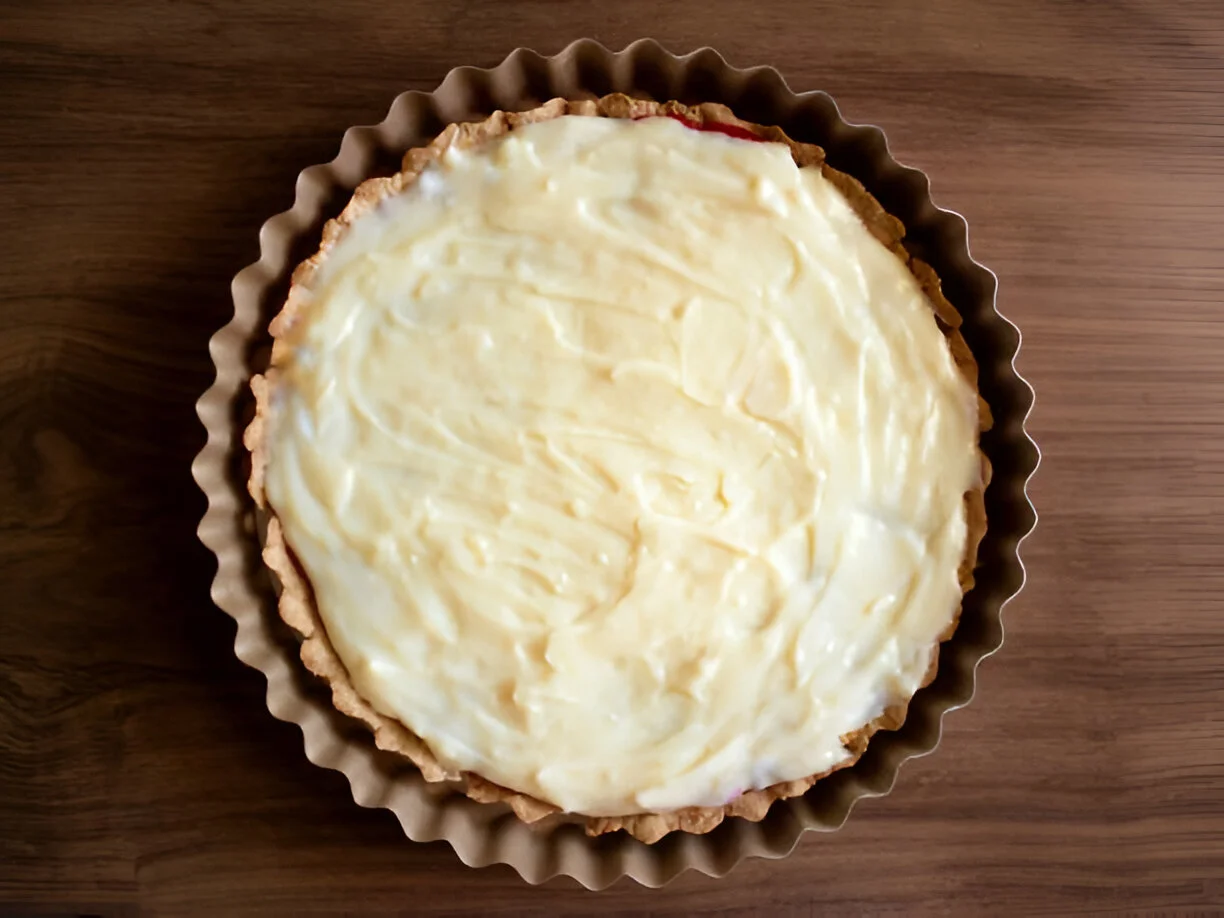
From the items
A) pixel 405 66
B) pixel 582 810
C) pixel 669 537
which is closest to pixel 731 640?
pixel 669 537

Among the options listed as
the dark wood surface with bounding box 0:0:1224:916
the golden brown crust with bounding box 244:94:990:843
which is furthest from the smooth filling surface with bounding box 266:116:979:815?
the dark wood surface with bounding box 0:0:1224:916

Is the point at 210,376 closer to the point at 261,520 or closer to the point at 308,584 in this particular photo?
the point at 261,520

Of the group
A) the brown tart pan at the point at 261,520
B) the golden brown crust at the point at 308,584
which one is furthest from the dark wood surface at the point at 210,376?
the golden brown crust at the point at 308,584

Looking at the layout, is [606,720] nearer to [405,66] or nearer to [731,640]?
[731,640]

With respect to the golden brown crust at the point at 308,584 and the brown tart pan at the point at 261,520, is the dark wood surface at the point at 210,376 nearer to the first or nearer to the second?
the brown tart pan at the point at 261,520

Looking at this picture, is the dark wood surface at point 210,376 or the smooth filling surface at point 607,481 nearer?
the smooth filling surface at point 607,481

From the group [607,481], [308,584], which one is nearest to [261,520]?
[308,584]

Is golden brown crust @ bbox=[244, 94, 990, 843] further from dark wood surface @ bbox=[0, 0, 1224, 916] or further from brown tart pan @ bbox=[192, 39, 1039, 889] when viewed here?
dark wood surface @ bbox=[0, 0, 1224, 916]
